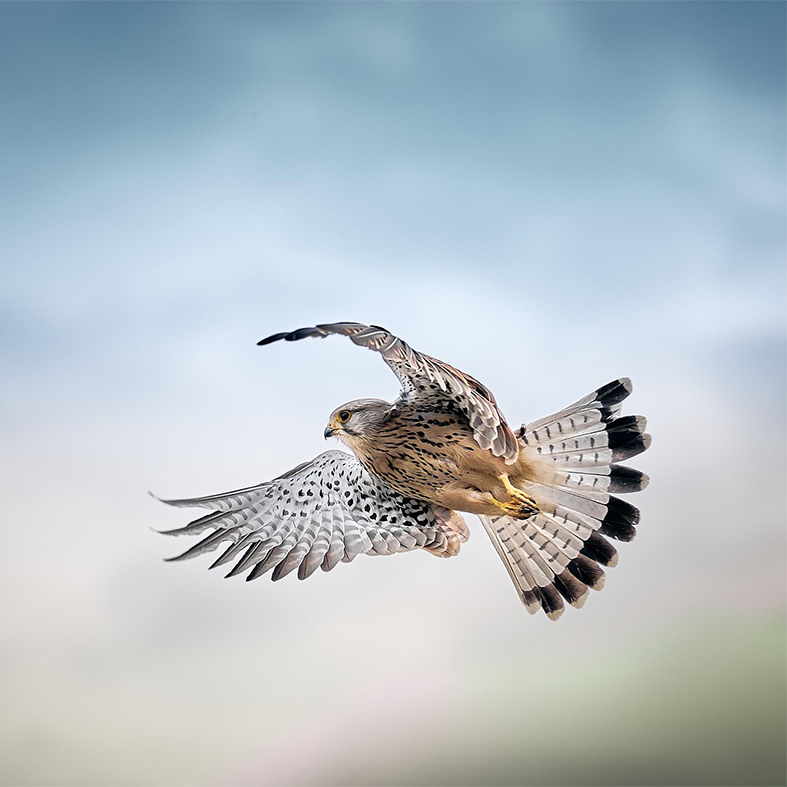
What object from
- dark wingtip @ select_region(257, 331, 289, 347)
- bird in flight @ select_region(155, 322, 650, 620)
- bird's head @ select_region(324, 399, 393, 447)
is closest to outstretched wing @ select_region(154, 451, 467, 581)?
bird in flight @ select_region(155, 322, 650, 620)

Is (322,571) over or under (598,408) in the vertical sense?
under

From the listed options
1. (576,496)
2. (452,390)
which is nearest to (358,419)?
(452,390)

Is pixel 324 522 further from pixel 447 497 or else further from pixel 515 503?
pixel 515 503

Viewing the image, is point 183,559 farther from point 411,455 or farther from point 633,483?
point 633,483

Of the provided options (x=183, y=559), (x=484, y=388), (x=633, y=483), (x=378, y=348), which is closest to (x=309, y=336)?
(x=378, y=348)

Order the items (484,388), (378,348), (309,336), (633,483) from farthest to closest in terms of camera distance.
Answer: (633,483) < (484,388) < (378,348) < (309,336)

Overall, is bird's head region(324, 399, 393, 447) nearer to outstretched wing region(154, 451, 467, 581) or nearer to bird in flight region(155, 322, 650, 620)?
bird in flight region(155, 322, 650, 620)

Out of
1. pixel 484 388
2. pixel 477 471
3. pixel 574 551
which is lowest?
pixel 574 551
